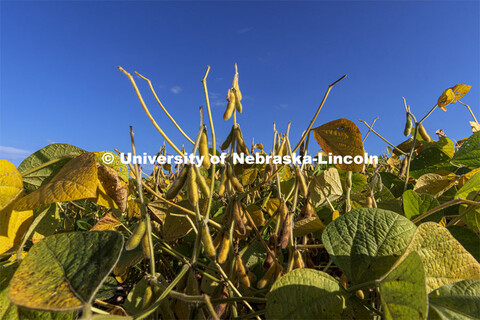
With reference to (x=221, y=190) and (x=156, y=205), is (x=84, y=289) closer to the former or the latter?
(x=221, y=190)

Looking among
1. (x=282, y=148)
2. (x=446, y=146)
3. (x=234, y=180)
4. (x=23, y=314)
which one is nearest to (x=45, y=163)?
(x=23, y=314)

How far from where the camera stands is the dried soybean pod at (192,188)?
1.64ft

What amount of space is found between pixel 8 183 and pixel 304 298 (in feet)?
2.09

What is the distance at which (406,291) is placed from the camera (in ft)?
1.24

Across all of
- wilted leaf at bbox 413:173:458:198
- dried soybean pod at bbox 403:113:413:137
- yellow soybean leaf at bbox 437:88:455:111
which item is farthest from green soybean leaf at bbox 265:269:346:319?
yellow soybean leaf at bbox 437:88:455:111

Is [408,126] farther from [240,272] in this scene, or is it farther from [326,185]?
[240,272]

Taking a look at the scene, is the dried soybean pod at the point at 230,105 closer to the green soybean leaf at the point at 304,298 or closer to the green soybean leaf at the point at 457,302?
the green soybean leaf at the point at 304,298

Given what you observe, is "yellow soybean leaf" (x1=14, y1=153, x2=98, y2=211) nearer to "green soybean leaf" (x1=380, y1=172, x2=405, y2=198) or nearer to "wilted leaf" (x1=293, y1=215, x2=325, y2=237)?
"wilted leaf" (x1=293, y1=215, x2=325, y2=237)

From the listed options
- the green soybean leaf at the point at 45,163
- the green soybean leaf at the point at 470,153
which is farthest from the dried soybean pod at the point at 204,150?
the green soybean leaf at the point at 470,153

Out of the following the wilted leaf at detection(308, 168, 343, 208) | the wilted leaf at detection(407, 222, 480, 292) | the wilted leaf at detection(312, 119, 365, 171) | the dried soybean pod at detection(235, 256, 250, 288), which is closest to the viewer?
the wilted leaf at detection(407, 222, 480, 292)

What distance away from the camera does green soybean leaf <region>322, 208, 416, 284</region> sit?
1.65 ft

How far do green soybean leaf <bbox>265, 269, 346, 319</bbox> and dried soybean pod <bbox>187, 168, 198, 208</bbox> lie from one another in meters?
0.18

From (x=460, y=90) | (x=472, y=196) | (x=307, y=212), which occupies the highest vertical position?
(x=460, y=90)
